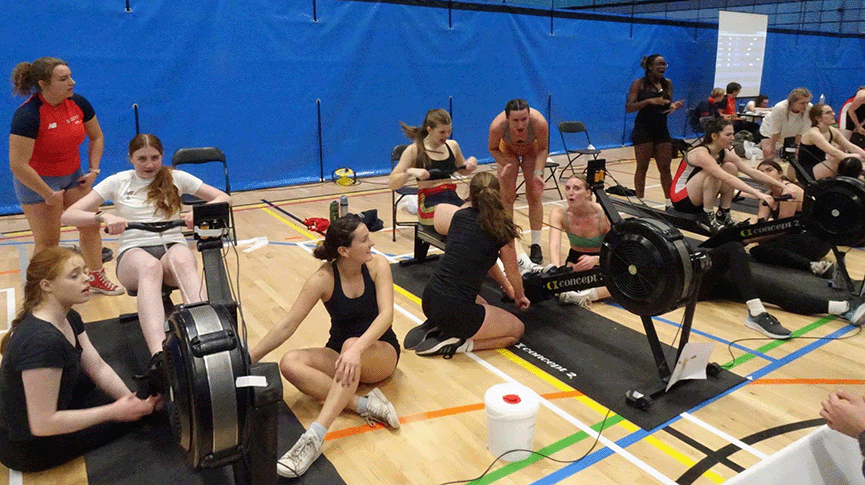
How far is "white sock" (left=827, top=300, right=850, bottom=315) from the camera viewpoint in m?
3.88

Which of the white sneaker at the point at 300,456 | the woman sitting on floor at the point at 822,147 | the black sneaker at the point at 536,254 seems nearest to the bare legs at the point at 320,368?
the white sneaker at the point at 300,456

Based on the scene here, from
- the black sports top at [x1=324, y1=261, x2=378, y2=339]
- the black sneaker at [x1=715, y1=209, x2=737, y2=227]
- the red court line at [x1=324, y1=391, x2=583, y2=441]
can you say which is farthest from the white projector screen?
the black sports top at [x1=324, y1=261, x2=378, y2=339]

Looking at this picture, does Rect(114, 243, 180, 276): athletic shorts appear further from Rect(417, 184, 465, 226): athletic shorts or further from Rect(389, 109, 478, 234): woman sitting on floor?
Rect(417, 184, 465, 226): athletic shorts

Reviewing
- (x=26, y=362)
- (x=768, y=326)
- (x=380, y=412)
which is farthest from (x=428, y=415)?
(x=768, y=326)

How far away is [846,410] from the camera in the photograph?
154cm

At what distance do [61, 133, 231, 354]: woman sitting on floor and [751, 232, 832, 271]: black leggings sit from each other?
4.11 m

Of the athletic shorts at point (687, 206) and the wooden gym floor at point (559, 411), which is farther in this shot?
the athletic shorts at point (687, 206)

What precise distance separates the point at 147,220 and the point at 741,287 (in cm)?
350

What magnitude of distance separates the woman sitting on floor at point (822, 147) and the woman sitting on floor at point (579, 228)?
2.72 metres

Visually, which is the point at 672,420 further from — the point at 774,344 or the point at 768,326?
the point at 768,326

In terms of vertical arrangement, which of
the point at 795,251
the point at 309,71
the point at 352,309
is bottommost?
the point at 795,251

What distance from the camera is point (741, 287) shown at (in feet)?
12.5

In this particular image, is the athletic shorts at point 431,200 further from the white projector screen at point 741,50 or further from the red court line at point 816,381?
the white projector screen at point 741,50

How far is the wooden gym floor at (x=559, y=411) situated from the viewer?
2.41 m
